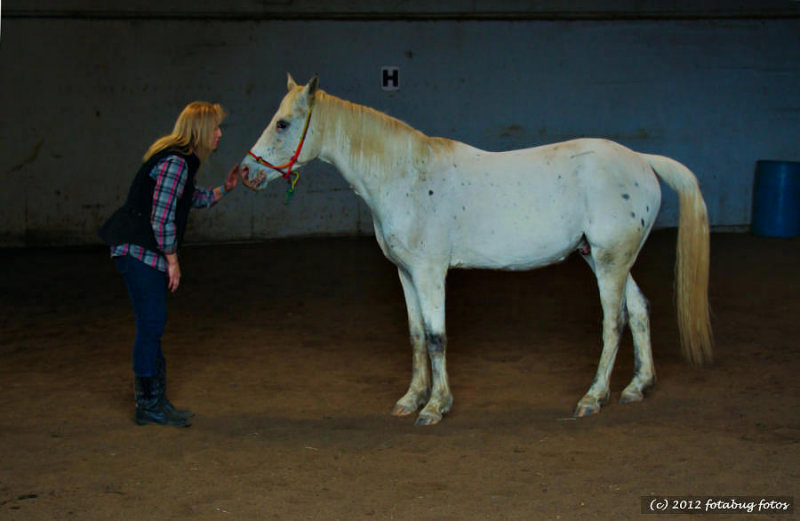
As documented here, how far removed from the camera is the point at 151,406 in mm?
4809

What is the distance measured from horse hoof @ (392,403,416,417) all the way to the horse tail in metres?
1.63

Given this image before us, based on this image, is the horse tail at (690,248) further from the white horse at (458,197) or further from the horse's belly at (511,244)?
the horse's belly at (511,244)

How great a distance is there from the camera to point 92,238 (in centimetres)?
1093

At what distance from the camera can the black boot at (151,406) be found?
4.79m

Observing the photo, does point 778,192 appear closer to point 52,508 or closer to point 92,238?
point 92,238

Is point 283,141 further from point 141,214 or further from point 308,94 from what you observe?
point 141,214

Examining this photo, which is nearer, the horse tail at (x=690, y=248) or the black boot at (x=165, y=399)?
the black boot at (x=165, y=399)

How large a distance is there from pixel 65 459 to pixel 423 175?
7.41 ft

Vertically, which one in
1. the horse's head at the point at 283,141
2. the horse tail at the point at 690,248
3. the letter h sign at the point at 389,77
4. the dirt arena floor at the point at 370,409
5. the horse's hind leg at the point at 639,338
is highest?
the letter h sign at the point at 389,77

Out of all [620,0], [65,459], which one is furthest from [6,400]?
[620,0]

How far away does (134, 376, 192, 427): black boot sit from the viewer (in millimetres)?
4789

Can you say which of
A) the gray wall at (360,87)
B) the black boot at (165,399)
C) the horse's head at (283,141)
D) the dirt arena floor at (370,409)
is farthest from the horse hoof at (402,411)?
the gray wall at (360,87)

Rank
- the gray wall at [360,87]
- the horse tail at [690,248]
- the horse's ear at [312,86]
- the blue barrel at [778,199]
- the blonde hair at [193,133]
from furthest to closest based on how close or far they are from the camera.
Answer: the blue barrel at [778,199] → the gray wall at [360,87] → the horse tail at [690,248] → the horse's ear at [312,86] → the blonde hair at [193,133]

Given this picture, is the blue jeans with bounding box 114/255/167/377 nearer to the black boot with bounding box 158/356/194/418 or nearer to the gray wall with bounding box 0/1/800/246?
→ the black boot with bounding box 158/356/194/418
